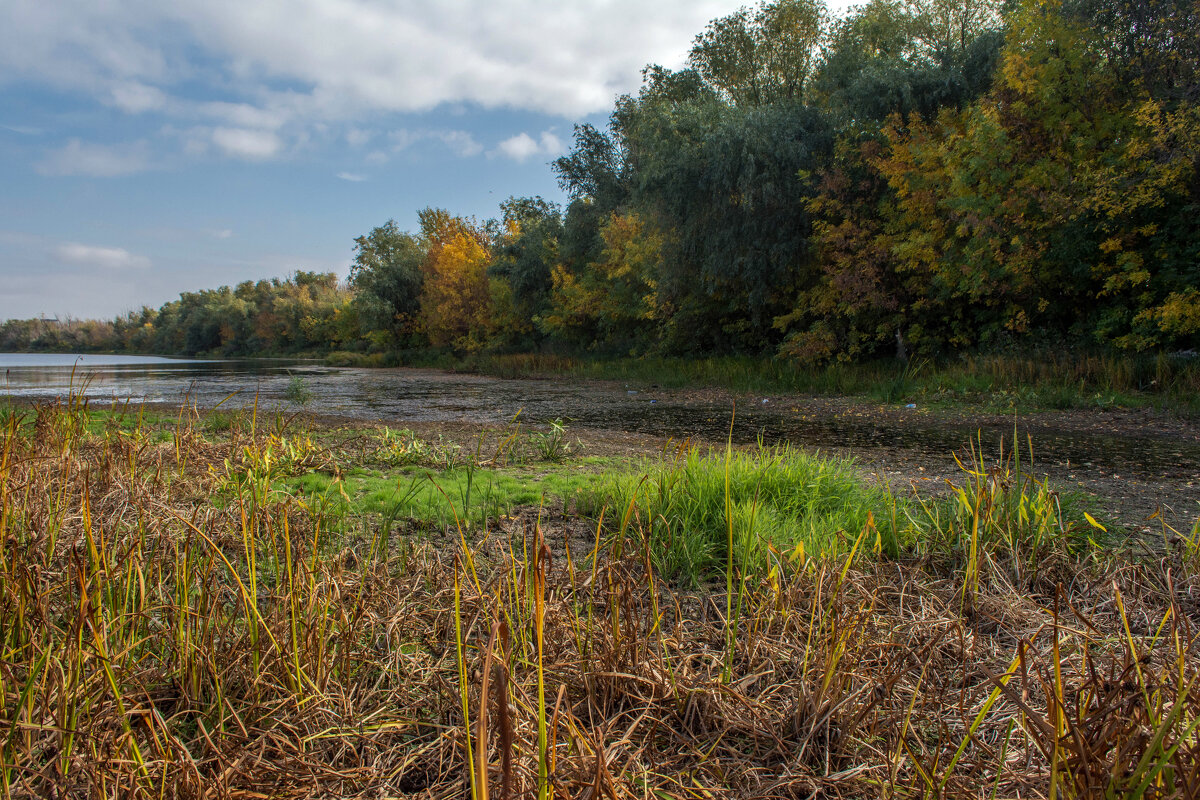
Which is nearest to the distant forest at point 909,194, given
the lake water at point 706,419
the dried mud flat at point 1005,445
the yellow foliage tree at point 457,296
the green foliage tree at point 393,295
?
the dried mud flat at point 1005,445

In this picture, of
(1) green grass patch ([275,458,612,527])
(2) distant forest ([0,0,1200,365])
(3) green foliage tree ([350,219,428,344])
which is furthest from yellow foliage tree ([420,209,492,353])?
(1) green grass patch ([275,458,612,527])

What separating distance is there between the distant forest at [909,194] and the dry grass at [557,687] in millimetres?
13173

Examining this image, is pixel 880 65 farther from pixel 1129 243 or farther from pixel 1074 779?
pixel 1074 779

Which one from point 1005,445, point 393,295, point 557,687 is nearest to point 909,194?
point 1005,445

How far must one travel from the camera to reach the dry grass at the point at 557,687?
1.48 m

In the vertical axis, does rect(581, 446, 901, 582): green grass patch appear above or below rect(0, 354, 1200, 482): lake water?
above

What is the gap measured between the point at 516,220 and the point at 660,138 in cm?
2711

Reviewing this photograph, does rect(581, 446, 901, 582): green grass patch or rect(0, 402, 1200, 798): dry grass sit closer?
rect(0, 402, 1200, 798): dry grass

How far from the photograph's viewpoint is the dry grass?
1.48 metres

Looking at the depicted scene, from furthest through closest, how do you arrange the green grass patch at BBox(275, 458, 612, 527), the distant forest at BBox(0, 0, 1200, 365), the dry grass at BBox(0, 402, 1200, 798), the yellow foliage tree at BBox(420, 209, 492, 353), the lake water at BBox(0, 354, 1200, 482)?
the yellow foliage tree at BBox(420, 209, 492, 353), the distant forest at BBox(0, 0, 1200, 365), the lake water at BBox(0, 354, 1200, 482), the green grass patch at BBox(275, 458, 612, 527), the dry grass at BBox(0, 402, 1200, 798)

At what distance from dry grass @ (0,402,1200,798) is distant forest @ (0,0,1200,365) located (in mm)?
13173

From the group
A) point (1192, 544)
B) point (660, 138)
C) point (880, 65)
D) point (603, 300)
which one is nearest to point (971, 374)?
point (880, 65)

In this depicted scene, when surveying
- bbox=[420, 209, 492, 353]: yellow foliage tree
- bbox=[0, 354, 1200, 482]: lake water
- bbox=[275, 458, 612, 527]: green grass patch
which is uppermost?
bbox=[420, 209, 492, 353]: yellow foliage tree

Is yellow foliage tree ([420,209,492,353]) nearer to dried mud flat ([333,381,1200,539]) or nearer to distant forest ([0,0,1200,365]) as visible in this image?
distant forest ([0,0,1200,365])
